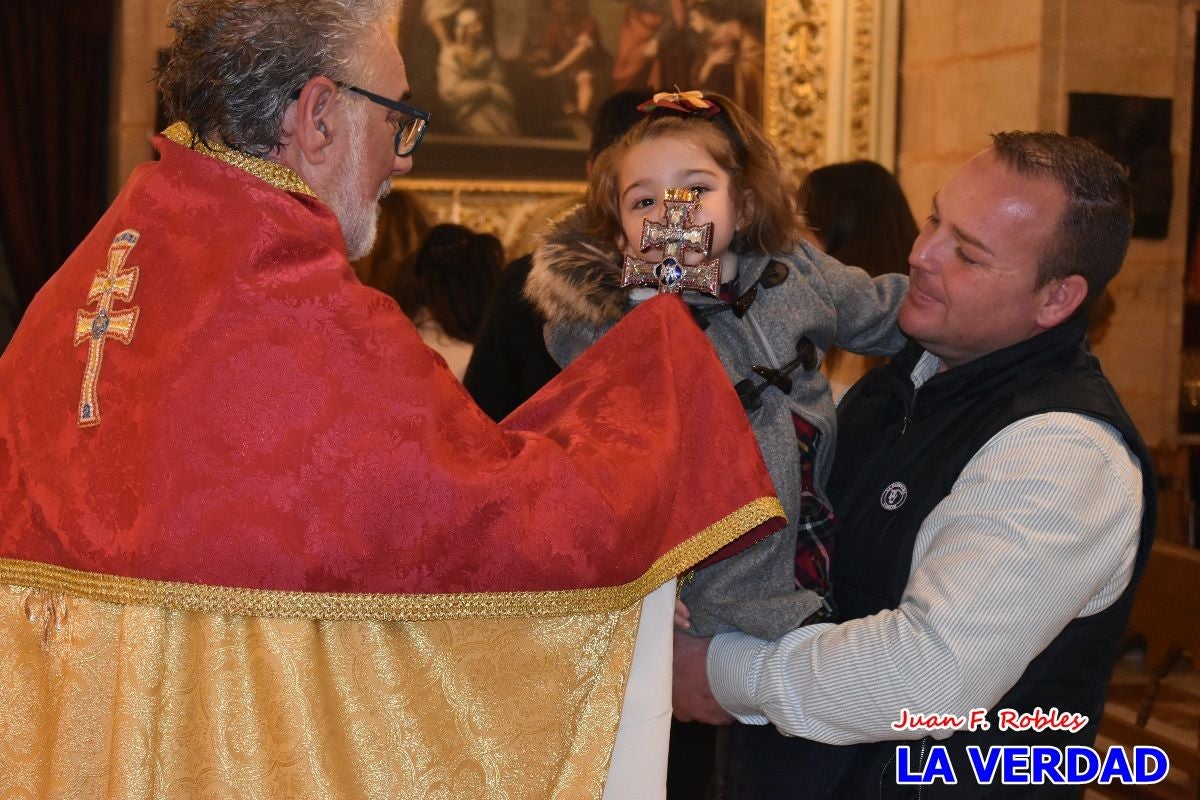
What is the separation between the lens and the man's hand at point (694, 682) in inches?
91.7

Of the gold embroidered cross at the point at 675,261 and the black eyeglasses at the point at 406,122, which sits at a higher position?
the black eyeglasses at the point at 406,122

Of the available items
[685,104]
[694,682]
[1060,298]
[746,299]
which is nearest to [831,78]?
[685,104]

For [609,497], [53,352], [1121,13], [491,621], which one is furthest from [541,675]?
[1121,13]

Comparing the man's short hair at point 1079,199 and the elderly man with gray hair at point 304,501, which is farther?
the man's short hair at point 1079,199

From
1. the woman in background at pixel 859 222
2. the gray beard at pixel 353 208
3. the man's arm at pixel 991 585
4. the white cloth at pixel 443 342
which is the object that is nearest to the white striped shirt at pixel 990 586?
the man's arm at pixel 991 585

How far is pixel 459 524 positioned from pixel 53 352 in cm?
67

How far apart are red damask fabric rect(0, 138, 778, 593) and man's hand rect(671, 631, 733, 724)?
0.38 metres

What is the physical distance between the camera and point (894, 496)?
2268 millimetres

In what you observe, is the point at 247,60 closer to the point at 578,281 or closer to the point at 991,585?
the point at 578,281

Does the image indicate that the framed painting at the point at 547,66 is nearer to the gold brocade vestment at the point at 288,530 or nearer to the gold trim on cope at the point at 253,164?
the gold trim on cope at the point at 253,164

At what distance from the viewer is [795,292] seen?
8.16 feet

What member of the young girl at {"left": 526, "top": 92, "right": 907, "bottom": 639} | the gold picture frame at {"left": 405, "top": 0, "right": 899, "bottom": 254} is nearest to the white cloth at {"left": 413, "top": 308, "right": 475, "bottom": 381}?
the young girl at {"left": 526, "top": 92, "right": 907, "bottom": 639}

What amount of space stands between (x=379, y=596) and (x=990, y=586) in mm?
890

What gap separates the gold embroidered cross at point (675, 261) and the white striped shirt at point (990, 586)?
0.54m
